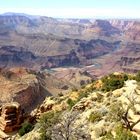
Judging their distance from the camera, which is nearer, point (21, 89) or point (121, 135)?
point (121, 135)

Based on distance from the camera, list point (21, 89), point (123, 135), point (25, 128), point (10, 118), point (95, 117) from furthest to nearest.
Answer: point (21, 89) < point (10, 118) < point (25, 128) < point (95, 117) < point (123, 135)

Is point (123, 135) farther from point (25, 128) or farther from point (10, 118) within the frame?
point (10, 118)

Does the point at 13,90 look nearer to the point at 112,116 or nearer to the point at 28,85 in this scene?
the point at 28,85

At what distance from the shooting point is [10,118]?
5050 cm

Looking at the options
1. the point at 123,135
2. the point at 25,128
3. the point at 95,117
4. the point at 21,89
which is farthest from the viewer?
the point at 21,89

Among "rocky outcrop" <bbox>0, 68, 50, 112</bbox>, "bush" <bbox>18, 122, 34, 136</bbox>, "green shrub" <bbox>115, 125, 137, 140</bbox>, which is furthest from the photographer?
"rocky outcrop" <bbox>0, 68, 50, 112</bbox>

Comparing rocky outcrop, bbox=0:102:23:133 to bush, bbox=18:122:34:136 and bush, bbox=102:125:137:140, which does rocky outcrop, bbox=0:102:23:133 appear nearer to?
bush, bbox=18:122:34:136

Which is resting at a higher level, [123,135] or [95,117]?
[123,135]

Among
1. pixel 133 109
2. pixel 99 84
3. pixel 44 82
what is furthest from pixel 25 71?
pixel 133 109

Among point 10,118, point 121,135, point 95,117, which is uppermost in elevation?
point 121,135

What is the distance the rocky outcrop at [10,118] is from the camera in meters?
49.8

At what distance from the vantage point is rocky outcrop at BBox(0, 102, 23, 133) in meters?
49.8

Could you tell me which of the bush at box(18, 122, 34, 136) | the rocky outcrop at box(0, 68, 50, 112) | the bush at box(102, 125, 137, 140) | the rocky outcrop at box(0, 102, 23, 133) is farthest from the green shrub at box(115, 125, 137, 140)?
the rocky outcrop at box(0, 68, 50, 112)

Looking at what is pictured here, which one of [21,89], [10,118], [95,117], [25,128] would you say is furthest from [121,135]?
[21,89]
